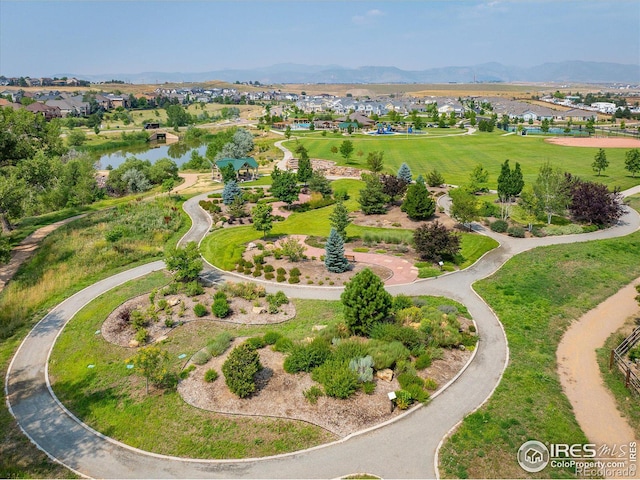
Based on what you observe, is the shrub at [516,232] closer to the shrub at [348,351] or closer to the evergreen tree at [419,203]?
the evergreen tree at [419,203]

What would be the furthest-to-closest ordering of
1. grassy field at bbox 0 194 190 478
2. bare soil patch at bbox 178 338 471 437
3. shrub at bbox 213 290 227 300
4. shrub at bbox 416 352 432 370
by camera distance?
shrub at bbox 213 290 227 300, shrub at bbox 416 352 432 370, bare soil patch at bbox 178 338 471 437, grassy field at bbox 0 194 190 478

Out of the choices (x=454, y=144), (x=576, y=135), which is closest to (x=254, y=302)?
(x=454, y=144)

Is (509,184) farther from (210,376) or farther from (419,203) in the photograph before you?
(210,376)

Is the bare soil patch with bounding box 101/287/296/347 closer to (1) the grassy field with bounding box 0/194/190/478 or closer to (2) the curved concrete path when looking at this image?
(2) the curved concrete path

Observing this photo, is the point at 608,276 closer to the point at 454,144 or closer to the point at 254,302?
the point at 254,302

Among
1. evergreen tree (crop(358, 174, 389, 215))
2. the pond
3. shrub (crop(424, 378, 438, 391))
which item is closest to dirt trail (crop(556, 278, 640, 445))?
shrub (crop(424, 378, 438, 391))

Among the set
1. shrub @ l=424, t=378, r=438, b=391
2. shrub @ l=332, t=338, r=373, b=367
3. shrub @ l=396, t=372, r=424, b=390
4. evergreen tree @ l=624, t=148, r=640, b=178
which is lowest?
shrub @ l=424, t=378, r=438, b=391

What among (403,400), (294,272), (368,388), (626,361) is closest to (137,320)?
(294,272)
